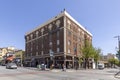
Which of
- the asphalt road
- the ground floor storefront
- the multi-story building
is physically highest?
the multi-story building

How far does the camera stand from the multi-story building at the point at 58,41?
70.4 metres

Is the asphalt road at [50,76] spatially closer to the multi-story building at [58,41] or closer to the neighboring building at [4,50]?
the multi-story building at [58,41]

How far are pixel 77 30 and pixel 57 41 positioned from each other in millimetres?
11741

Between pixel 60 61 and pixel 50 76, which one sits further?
pixel 60 61

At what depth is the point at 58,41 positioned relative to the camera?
7288 centimetres

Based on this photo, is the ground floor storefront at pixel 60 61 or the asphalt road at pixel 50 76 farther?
the ground floor storefront at pixel 60 61

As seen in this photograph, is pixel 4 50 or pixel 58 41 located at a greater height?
pixel 4 50

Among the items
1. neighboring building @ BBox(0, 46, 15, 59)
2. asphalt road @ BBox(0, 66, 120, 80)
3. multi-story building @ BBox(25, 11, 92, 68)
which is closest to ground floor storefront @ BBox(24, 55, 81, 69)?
multi-story building @ BBox(25, 11, 92, 68)

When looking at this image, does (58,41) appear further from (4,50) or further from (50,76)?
(4,50)

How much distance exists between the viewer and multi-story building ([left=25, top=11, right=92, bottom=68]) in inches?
2773

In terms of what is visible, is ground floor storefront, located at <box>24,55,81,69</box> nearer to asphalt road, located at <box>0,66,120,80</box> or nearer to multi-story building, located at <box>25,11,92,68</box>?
multi-story building, located at <box>25,11,92,68</box>

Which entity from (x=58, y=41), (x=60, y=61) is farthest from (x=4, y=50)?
(x=60, y=61)

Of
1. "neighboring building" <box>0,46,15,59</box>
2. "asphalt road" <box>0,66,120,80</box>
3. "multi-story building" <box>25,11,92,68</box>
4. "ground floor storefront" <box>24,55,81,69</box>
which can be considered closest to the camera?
"asphalt road" <box>0,66,120,80</box>

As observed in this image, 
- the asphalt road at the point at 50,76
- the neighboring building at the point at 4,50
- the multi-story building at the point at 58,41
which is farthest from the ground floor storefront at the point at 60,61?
the neighboring building at the point at 4,50
